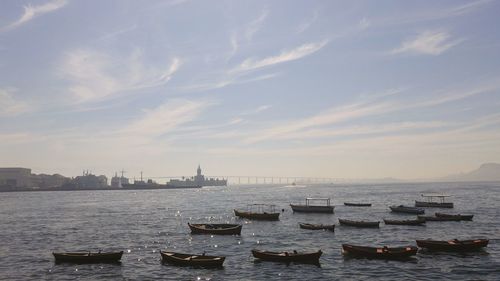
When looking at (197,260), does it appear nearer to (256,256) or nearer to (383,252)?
(256,256)

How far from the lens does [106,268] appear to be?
150ft

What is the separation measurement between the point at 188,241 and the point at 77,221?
43861 mm

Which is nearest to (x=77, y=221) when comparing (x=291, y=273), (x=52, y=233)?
(x=52, y=233)

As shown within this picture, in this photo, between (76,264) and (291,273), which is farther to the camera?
(76,264)

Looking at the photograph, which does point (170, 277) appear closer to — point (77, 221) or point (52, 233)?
point (52, 233)

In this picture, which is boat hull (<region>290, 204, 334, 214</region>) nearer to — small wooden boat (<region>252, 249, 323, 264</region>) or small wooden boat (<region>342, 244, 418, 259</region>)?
small wooden boat (<region>342, 244, 418, 259</region>)

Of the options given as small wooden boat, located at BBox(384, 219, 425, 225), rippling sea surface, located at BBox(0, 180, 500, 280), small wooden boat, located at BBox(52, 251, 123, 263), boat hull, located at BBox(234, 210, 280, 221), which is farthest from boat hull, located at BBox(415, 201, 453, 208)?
small wooden boat, located at BBox(52, 251, 123, 263)

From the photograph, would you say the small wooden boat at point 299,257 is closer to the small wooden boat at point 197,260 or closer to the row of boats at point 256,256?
the row of boats at point 256,256

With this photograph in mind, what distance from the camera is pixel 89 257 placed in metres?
47.5

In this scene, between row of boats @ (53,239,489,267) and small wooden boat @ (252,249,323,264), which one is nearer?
row of boats @ (53,239,489,267)

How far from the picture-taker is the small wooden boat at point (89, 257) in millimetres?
47594

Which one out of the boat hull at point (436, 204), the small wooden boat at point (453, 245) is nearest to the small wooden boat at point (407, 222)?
the small wooden boat at point (453, 245)

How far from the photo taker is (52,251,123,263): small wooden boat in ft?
156

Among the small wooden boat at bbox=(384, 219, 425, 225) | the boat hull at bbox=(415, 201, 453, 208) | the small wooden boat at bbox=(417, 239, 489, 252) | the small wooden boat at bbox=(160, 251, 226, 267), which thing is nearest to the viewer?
the small wooden boat at bbox=(160, 251, 226, 267)
